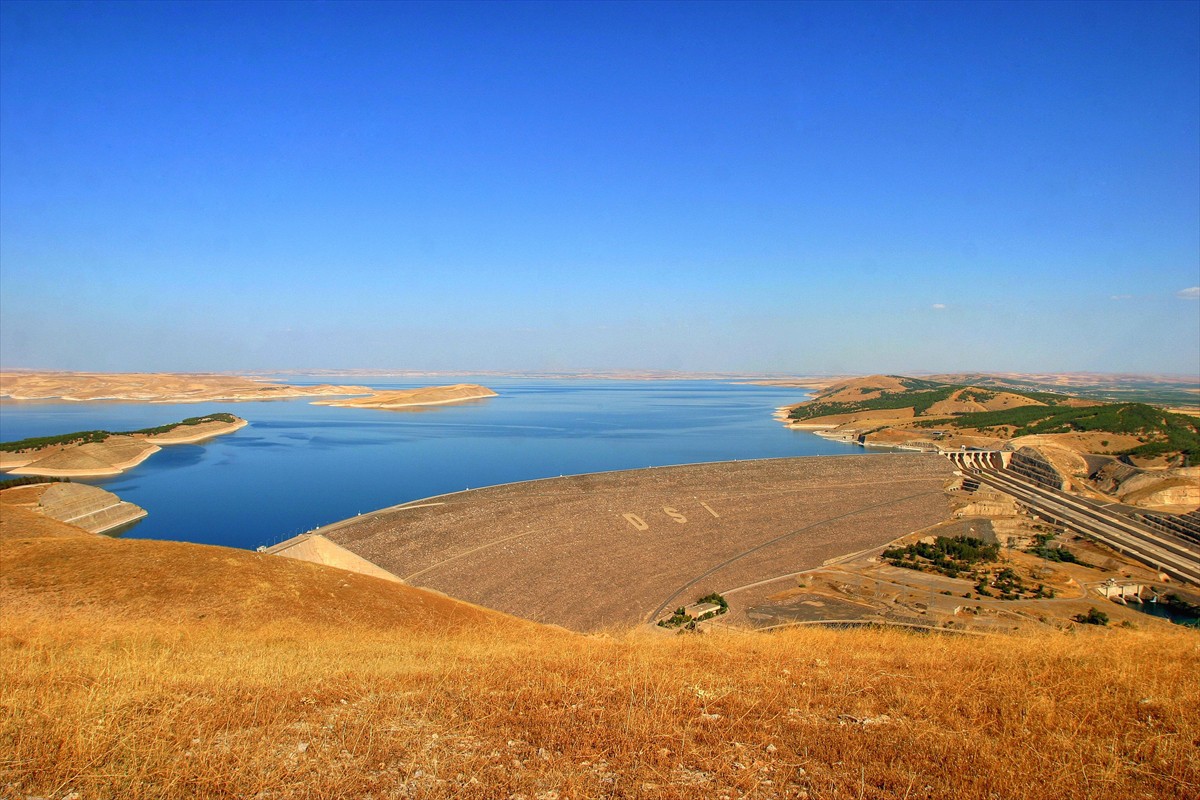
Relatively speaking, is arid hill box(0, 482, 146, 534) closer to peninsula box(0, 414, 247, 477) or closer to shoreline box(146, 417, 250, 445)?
peninsula box(0, 414, 247, 477)

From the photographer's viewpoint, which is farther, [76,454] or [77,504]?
[76,454]

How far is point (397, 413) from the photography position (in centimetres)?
12062

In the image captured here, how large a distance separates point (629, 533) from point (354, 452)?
149 feet

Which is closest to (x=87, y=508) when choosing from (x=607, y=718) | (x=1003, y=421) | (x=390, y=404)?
(x=607, y=718)

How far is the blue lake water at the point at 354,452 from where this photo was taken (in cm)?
4175

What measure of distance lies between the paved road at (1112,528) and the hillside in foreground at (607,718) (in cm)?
2850

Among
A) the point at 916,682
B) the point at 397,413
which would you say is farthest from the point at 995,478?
the point at 397,413

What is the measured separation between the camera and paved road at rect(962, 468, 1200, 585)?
29.6 meters

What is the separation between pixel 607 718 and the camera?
506cm

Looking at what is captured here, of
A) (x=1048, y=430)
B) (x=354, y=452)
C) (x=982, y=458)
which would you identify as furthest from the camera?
(x=1048, y=430)

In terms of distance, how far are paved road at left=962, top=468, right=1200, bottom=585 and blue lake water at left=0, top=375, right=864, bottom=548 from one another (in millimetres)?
26986

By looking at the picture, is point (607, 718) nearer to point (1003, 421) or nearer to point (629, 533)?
point (629, 533)

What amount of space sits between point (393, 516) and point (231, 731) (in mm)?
27622

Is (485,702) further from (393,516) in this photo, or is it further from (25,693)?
(393,516)
